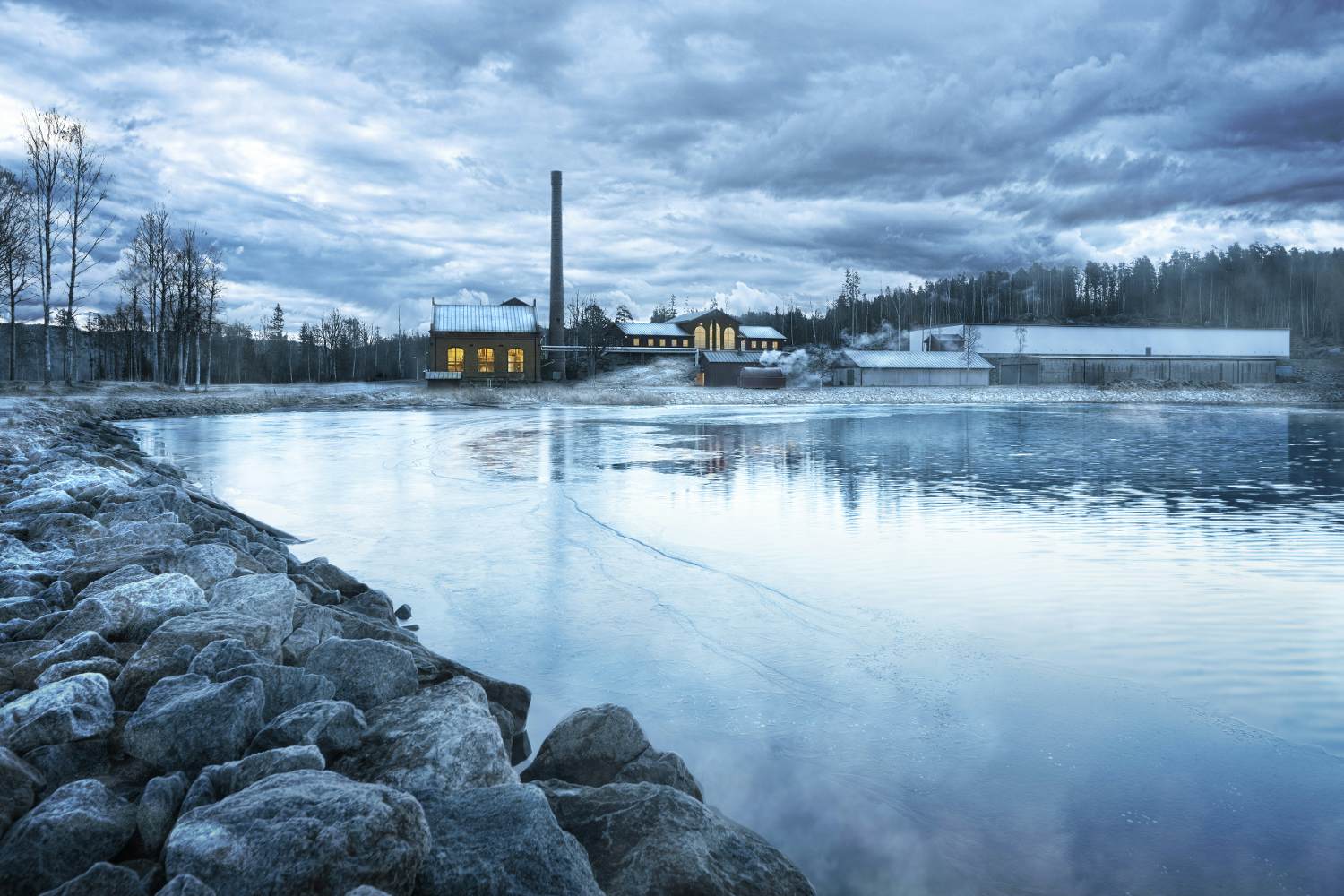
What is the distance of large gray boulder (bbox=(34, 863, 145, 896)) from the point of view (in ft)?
9.00

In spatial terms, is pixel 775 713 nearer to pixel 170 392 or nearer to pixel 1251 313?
pixel 170 392

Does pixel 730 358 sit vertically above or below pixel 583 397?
above

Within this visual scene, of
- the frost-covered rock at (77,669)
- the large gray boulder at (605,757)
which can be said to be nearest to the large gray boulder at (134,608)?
the frost-covered rock at (77,669)

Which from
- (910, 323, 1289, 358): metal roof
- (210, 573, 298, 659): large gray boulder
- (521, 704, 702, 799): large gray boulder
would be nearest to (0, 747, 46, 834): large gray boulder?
(210, 573, 298, 659): large gray boulder

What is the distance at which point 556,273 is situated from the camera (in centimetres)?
7688

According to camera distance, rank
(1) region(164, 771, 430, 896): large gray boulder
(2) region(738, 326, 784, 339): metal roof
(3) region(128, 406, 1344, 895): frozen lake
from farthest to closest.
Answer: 1. (2) region(738, 326, 784, 339): metal roof
2. (3) region(128, 406, 1344, 895): frozen lake
3. (1) region(164, 771, 430, 896): large gray boulder

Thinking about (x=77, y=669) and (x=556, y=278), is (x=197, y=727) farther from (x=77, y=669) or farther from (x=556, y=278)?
(x=556, y=278)

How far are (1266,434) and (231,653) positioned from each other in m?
34.9

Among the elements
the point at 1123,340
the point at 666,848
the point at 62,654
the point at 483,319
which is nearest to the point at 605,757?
the point at 666,848

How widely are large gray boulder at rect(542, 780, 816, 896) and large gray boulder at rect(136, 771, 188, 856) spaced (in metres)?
1.43

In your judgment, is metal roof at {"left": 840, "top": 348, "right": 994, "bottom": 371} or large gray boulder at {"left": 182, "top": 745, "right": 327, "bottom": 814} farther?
metal roof at {"left": 840, "top": 348, "right": 994, "bottom": 371}

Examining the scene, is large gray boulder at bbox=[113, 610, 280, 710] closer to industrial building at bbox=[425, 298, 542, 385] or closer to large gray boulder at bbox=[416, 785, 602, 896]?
large gray boulder at bbox=[416, 785, 602, 896]

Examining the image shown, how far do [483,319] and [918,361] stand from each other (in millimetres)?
39233

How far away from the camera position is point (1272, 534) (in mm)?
11367
